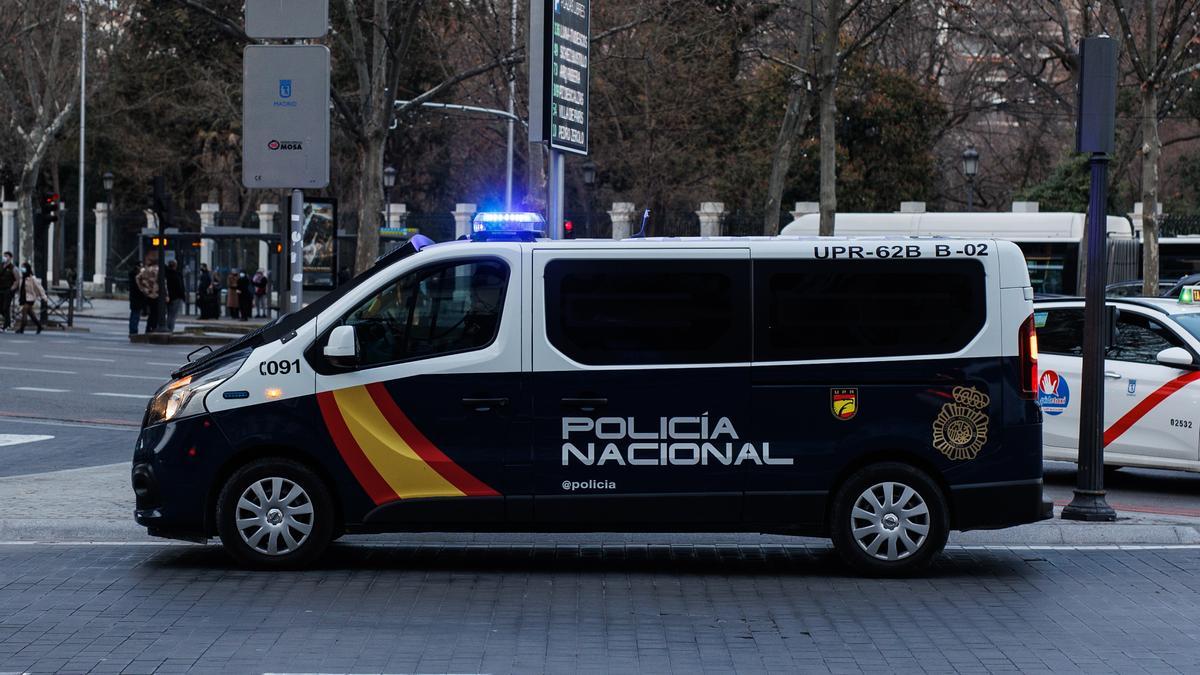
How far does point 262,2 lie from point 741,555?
17.9 ft

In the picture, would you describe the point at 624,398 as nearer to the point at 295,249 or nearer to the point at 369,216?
the point at 295,249

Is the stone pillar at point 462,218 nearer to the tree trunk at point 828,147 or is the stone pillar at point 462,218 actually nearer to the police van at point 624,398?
the tree trunk at point 828,147

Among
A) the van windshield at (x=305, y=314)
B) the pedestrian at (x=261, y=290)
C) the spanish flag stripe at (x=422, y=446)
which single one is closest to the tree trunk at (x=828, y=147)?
the van windshield at (x=305, y=314)

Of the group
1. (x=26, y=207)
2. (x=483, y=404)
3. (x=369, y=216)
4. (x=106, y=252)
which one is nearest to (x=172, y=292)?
(x=369, y=216)

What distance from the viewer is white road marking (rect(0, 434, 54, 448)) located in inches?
600

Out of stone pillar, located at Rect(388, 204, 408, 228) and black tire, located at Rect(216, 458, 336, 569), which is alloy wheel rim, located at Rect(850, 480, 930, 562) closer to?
black tire, located at Rect(216, 458, 336, 569)

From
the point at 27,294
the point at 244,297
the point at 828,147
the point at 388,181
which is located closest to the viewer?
the point at 828,147

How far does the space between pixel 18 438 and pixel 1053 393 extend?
10145 mm

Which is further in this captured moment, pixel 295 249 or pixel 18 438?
pixel 18 438

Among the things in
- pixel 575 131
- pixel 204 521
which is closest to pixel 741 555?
pixel 204 521

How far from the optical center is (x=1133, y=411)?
12430 millimetres

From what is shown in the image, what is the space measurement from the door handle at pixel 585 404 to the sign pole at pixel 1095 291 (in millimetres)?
3805

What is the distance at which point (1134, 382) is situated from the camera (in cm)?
1245

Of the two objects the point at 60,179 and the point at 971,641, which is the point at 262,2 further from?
the point at 60,179
